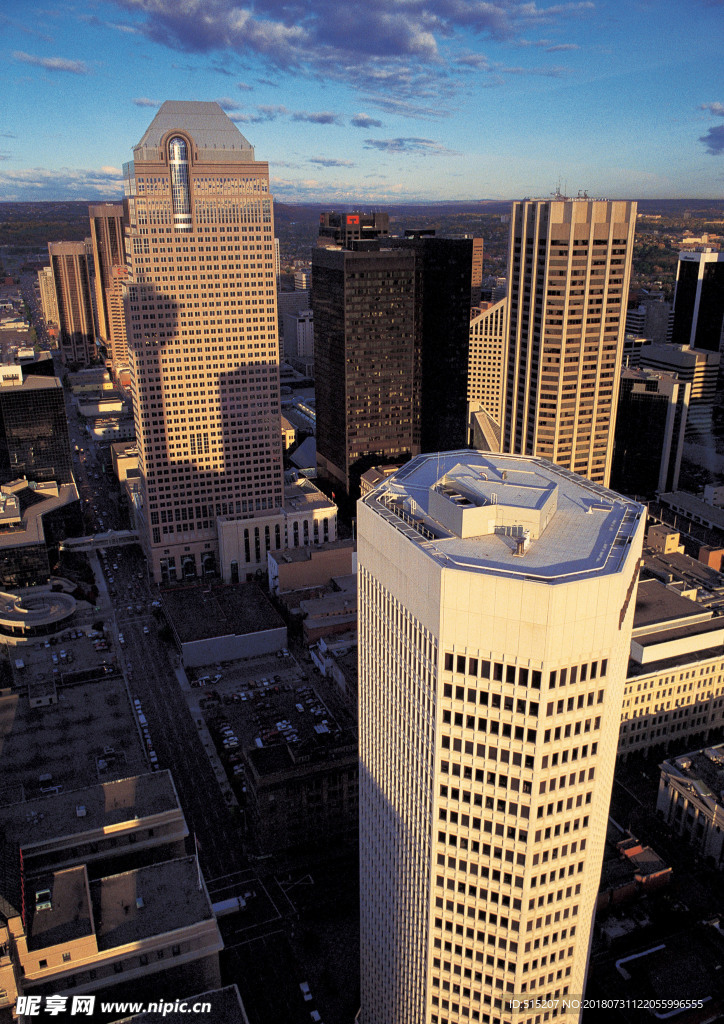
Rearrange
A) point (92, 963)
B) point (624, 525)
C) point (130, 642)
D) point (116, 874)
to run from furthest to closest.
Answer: point (130, 642), point (116, 874), point (92, 963), point (624, 525)

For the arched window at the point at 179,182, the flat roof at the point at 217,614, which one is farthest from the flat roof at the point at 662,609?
the arched window at the point at 179,182

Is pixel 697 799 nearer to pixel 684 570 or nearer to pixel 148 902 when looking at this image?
pixel 684 570

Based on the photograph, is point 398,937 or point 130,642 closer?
point 398,937

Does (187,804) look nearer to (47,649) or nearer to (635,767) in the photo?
(47,649)

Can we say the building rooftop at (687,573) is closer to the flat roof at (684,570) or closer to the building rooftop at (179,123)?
the flat roof at (684,570)

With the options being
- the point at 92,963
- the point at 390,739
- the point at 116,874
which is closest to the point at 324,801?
the point at 116,874

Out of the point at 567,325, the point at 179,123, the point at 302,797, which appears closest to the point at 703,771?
the point at 302,797
